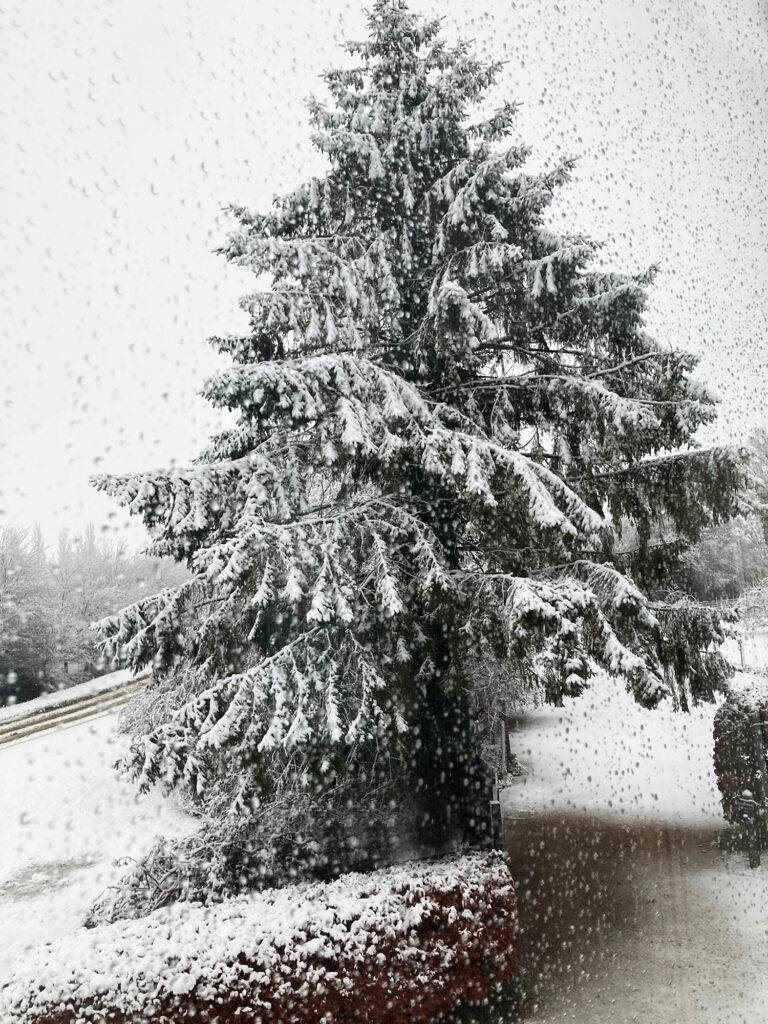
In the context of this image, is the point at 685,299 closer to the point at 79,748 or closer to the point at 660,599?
the point at 660,599

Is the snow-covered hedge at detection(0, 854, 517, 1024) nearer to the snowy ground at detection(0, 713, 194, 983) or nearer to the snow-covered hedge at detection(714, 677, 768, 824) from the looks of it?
the snow-covered hedge at detection(714, 677, 768, 824)

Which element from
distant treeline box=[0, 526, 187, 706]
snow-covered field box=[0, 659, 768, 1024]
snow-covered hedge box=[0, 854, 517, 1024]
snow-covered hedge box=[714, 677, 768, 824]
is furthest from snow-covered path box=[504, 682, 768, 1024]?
distant treeline box=[0, 526, 187, 706]

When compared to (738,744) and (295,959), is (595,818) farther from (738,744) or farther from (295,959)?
(295,959)

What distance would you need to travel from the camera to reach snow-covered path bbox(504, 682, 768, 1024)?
3.89m

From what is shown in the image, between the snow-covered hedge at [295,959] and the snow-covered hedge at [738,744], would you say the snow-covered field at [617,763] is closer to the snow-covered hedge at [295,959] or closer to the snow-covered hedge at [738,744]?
the snow-covered hedge at [738,744]

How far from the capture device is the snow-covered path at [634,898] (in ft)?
12.8

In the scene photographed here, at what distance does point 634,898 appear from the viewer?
5430 millimetres

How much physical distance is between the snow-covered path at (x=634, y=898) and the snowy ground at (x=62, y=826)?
444 cm

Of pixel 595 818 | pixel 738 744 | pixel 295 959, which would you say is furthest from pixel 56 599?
pixel 738 744

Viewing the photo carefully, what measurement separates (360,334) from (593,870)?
5.54m

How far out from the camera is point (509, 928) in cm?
384

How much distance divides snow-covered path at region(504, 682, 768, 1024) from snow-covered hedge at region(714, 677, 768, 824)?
628 mm

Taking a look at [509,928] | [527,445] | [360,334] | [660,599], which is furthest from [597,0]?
[509,928]

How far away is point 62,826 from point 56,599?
8.80 metres
